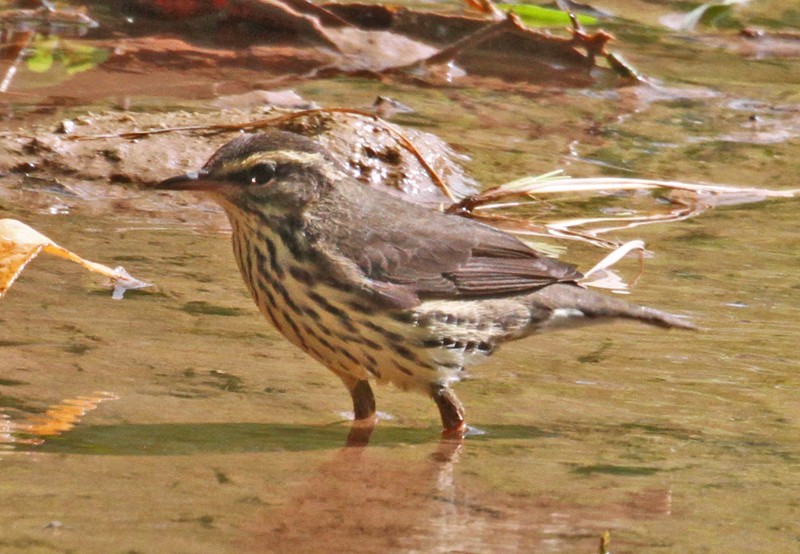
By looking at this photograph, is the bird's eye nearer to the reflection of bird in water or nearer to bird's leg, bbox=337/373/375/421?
bird's leg, bbox=337/373/375/421

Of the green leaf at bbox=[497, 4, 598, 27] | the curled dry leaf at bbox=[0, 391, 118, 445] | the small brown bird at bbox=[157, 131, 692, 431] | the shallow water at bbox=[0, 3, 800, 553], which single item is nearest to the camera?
the shallow water at bbox=[0, 3, 800, 553]

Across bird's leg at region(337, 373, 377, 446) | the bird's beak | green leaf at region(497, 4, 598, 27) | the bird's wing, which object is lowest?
bird's leg at region(337, 373, 377, 446)

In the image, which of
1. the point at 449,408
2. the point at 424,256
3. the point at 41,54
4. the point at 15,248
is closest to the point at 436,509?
the point at 449,408

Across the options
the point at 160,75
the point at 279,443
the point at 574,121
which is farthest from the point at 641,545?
the point at 160,75


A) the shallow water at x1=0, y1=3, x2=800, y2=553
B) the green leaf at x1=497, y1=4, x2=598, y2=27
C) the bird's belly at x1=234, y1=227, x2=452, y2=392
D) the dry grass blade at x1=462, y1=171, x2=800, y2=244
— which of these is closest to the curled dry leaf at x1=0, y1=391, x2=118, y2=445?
the shallow water at x1=0, y1=3, x2=800, y2=553

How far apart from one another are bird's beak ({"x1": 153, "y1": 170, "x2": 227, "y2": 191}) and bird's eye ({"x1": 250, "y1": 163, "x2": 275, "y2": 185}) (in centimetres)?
12

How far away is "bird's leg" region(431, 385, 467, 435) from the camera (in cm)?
507

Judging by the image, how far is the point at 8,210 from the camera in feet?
24.3

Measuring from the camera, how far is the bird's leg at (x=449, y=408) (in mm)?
5066

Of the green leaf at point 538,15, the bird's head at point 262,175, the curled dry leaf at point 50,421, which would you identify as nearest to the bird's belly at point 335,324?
the bird's head at point 262,175

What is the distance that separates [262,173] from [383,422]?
3.24 feet

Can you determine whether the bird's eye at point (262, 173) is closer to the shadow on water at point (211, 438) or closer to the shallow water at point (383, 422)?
the shallow water at point (383, 422)

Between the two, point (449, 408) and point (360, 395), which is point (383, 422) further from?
point (449, 408)

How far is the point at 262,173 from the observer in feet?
17.4
